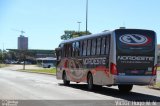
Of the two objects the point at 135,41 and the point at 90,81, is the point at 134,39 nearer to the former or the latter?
the point at 135,41

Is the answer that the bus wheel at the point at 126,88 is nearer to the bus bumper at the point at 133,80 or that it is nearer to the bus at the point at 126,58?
the bus at the point at 126,58

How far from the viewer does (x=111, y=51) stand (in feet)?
70.8

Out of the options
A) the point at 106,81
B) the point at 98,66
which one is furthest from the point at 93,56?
the point at 106,81

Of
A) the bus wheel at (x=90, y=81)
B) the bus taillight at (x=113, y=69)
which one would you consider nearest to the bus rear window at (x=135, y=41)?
the bus taillight at (x=113, y=69)

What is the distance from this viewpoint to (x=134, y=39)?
2162 cm

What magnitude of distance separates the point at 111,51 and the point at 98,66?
6.29ft

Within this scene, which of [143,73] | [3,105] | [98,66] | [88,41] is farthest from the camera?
[88,41]

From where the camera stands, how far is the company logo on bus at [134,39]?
846 inches

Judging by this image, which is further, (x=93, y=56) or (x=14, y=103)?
(x=93, y=56)

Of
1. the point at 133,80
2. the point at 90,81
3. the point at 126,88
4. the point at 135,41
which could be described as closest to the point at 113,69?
the point at 133,80

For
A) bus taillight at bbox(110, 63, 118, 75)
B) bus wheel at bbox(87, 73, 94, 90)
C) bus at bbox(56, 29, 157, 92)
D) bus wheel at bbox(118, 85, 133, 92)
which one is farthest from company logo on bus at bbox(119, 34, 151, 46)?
bus wheel at bbox(87, 73, 94, 90)

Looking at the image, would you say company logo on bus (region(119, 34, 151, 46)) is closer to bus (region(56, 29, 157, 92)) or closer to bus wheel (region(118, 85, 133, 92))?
bus (region(56, 29, 157, 92))

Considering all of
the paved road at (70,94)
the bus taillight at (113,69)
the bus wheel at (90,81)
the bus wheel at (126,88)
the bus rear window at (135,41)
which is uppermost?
the bus rear window at (135,41)

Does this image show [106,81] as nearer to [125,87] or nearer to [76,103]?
[125,87]
